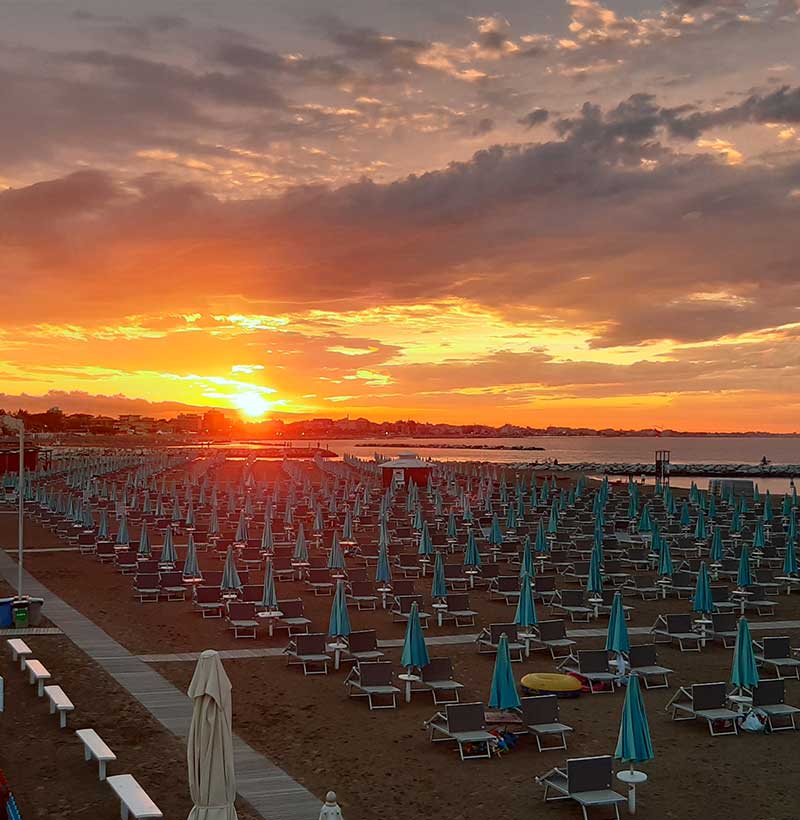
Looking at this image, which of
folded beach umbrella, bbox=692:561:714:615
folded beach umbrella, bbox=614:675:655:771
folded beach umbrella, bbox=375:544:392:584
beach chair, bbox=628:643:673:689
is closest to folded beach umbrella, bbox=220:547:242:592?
folded beach umbrella, bbox=375:544:392:584

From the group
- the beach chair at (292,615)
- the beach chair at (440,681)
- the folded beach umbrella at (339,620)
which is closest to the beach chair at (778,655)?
the beach chair at (440,681)

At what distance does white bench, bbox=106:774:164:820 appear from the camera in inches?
332

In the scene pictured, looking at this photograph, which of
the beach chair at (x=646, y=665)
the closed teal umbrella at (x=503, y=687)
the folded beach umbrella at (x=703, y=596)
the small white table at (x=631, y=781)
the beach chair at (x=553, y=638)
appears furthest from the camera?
the folded beach umbrella at (x=703, y=596)

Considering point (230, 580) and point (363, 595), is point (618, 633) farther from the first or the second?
point (230, 580)

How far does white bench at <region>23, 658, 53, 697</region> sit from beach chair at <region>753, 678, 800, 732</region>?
9659mm

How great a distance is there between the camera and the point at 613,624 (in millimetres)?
14562

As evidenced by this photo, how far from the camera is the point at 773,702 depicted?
12.4 metres

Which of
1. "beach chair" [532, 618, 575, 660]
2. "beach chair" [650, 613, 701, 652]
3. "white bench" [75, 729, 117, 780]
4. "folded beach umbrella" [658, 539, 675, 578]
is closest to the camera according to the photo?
"white bench" [75, 729, 117, 780]

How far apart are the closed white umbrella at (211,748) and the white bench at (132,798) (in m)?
1.17

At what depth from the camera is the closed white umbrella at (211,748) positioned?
739 centimetres

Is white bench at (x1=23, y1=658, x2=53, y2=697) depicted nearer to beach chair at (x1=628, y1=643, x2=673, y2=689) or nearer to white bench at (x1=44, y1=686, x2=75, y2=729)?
white bench at (x1=44, y1=686, x2=75, y2=729)

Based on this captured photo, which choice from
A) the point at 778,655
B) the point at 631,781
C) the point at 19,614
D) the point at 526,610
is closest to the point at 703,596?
the point at 778,655

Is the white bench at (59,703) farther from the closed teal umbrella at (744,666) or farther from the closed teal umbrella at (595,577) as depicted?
the closed teal umbrella at (595,577)

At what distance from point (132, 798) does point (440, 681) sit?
5520 mm
